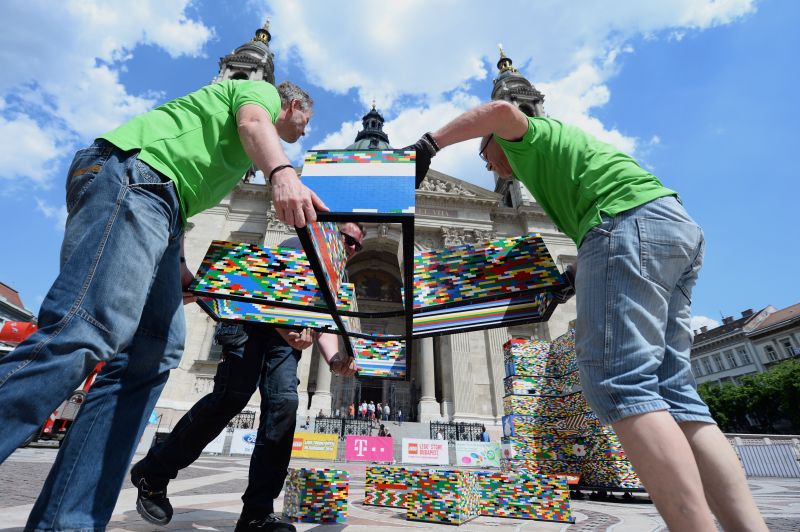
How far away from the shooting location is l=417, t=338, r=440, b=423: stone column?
681 inches

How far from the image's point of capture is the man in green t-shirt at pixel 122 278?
103 centimetres

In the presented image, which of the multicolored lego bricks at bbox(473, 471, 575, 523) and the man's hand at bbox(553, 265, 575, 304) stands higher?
the man's hand at bbox(553, 265, 575, 304)

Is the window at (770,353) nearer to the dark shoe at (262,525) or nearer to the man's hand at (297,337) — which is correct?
the man's hand at (297,337)

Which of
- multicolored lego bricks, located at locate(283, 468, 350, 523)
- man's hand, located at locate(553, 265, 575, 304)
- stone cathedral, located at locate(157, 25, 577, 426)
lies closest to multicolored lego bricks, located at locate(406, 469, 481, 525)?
multicolored lego bricks, located at locate(283, 468, 350, 523)

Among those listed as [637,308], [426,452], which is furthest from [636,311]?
[426,452]

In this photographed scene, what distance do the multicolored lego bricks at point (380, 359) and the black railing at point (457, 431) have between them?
1390 centimetres

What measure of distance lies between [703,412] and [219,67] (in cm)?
3244

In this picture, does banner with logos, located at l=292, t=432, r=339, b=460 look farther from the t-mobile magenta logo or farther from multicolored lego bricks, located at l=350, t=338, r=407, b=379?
multicolored lego bricks, located at l=350, t=338, r=407, b=379

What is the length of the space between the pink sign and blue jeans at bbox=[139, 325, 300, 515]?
1164cm

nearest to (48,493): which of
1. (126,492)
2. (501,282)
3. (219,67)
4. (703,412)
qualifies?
(501,282)

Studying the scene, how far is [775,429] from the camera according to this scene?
3241 centimetres

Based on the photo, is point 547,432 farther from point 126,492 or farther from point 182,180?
point 182,180

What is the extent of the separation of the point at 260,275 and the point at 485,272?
3.87 ft

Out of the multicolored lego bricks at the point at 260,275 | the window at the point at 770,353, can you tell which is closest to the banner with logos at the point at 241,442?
the multicolored lego bricks at the point at 260,275
